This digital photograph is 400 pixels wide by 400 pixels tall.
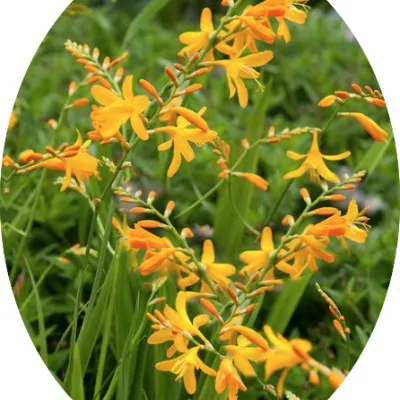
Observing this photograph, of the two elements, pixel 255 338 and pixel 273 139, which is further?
pixel 273 139

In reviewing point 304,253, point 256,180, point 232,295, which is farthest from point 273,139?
point 232,295

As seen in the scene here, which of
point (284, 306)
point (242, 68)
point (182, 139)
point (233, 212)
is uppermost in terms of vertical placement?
point (242, 68)

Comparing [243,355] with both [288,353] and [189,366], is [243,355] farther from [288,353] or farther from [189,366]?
[288,353]

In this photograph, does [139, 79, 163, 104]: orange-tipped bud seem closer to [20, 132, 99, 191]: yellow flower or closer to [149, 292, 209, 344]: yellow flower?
[20, 132, 99, 191]: yellow flower

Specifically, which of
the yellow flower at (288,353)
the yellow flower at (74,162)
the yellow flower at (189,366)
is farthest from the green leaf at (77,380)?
the yellow flower at (288,353)

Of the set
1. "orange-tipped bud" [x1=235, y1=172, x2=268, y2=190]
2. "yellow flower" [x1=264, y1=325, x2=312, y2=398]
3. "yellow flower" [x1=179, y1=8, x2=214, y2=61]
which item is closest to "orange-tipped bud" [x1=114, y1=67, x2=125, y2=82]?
"yellow flower" [x1=179, y1=8, x2=214, y2=61]

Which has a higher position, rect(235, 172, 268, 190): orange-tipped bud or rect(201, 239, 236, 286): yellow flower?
rect(235, 172, 268, 190): orange-tipped bud
